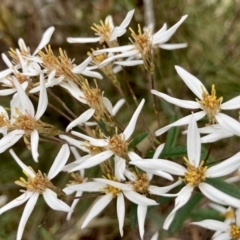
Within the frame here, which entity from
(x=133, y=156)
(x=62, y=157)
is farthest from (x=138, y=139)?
(x=62, y=157)

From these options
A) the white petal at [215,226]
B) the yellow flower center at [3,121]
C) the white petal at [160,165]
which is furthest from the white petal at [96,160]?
the white petal at [215,226]

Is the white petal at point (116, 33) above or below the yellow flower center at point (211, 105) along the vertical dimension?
above

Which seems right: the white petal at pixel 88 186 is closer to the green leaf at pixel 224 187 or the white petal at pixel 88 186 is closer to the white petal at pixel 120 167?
the white petal at pixel 120 167

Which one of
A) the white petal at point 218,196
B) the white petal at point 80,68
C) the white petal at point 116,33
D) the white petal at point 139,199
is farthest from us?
the white petal at point 116,33

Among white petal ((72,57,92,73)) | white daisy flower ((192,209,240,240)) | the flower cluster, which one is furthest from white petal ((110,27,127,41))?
white daisy flower ((192,209,240,240))

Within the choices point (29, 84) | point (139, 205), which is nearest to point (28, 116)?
point (29, 84)

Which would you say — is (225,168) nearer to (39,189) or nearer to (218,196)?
(218,196)

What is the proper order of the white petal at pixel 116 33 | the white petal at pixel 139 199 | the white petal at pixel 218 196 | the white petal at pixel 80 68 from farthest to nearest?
the white petal at pixel 116 33 < the white petal at pixel 80 68 < the white petal at pixel 139 199 < the white petal at pixel 218 196
